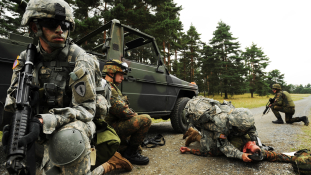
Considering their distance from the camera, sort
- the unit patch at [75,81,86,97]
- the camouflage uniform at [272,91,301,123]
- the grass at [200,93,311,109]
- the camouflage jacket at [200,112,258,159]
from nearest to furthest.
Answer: the unit patch at [75,81,86,97]
the camouflage jacket at [200,112,258,159]
the camouflage uniform at [272,91,301,123]
the grass at [200,93,311,109]

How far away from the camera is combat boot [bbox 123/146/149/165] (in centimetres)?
231

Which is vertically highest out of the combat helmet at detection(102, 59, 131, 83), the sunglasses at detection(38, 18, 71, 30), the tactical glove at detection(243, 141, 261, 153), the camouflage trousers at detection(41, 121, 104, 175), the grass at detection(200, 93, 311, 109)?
the sunglasses at detection(38, 18, 71, 30)

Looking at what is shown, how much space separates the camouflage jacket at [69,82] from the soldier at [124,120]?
0.67 meters

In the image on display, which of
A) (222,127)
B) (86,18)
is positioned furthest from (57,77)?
(86,18)

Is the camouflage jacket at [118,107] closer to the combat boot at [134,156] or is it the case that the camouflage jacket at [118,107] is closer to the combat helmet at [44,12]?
the combat boot at [134,156]

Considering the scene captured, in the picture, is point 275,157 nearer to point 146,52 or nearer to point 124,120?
point 124,120

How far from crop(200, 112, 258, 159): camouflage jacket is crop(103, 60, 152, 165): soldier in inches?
34.4

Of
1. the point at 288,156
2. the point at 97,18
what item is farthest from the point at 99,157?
the point at 97,18

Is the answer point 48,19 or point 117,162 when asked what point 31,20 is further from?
point 117,162

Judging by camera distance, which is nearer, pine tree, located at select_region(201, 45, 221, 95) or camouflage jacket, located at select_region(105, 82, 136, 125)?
camouflage jacket, located at select_region(105, 82, 136, 125)

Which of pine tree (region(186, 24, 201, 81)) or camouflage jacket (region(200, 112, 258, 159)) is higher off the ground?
pine tree (region(186, 24, 201, 81))

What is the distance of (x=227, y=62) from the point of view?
24.0 metres

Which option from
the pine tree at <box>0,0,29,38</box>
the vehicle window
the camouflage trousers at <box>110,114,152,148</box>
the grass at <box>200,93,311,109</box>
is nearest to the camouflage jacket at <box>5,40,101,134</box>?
the camouflage trousers at <box>110,114,152,148</box>

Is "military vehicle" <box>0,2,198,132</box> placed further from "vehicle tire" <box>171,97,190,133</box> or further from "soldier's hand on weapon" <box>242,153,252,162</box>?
"soldier's hand on weapon" <box>242,153,252,162</box>
